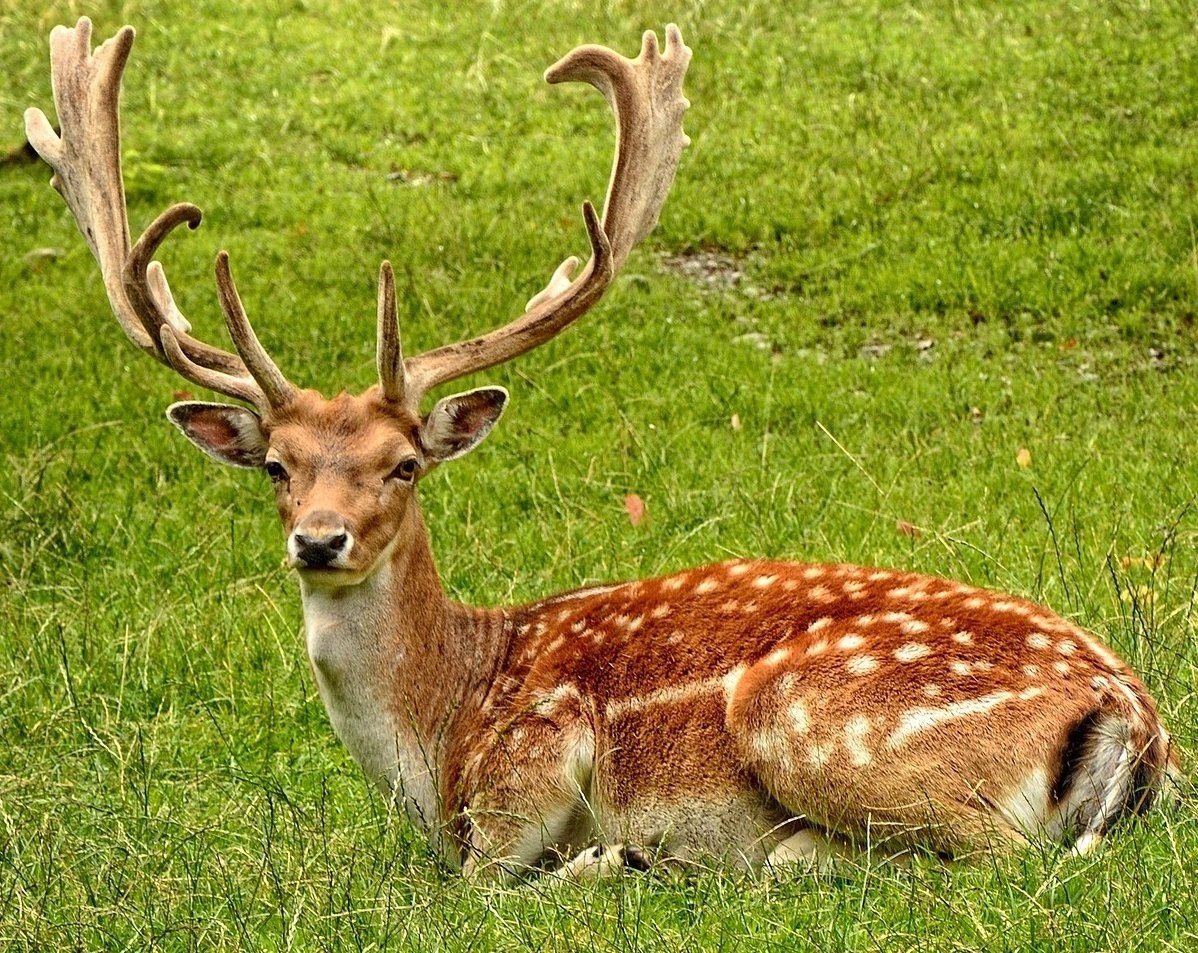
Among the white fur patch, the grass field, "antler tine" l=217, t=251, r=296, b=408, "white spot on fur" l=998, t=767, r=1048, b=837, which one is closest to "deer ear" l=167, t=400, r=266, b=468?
"antler tine" l=217, t=251, r=296, b=408

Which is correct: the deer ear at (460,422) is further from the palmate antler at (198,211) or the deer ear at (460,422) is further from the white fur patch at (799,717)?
the white fur patch at (799,717)

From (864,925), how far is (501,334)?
7.84ft

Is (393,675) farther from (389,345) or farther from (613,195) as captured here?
(613,195)

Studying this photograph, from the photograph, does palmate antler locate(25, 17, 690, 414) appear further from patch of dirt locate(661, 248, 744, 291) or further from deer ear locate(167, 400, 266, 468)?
patch of dirt locate(661, 248, 744, 291)

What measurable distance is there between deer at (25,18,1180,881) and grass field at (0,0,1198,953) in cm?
20

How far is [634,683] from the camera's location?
18.0ft

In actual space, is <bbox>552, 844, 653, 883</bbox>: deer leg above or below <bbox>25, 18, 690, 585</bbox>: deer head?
below

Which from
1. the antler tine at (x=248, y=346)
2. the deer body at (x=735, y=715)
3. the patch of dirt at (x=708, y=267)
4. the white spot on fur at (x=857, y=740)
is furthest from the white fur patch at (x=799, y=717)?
the patch of dirt at (x=708, y=267)

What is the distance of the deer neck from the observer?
5574 mm

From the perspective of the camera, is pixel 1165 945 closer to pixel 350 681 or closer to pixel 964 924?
pixel 964 924

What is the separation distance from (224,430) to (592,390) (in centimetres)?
462

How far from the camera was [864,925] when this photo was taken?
443cm

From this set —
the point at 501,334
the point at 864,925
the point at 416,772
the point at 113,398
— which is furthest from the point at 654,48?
the point at 113,398

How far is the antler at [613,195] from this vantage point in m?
5.99
